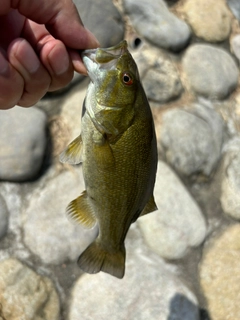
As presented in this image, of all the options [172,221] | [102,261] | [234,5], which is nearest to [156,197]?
[172,221]

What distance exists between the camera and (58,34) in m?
1.27

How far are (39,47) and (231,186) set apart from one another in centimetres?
134

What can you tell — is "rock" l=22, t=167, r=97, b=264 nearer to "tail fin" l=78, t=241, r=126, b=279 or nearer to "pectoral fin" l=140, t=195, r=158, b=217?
"tail fin" l=78, t=241, r=126, b=279

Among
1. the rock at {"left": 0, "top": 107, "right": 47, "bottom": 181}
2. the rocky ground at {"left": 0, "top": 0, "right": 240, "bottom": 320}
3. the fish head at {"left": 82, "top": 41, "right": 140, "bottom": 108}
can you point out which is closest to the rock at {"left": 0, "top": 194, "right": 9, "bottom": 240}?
the rocky ground at {"left": 0, "top": 0, "right": 240, "bottom": 320}

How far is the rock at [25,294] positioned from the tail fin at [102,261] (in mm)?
547

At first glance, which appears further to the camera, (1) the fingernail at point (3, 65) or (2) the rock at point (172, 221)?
(2) the rock at point (172, 221)

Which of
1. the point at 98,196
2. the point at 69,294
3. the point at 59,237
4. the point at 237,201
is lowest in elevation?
the point at 237,201

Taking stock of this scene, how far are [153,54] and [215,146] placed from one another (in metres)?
0.63

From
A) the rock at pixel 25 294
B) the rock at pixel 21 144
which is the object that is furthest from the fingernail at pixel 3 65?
the rock at pixel 25 294

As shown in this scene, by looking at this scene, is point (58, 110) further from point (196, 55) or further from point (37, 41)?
point (196, 55)

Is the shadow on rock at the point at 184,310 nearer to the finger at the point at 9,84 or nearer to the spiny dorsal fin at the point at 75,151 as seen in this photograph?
the spiny dorsal fin at the point at 75,151

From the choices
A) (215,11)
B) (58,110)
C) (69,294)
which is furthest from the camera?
(215,11)

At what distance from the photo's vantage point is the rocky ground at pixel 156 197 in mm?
1802

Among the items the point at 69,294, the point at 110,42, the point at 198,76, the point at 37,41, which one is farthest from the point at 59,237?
the point at 198,76
